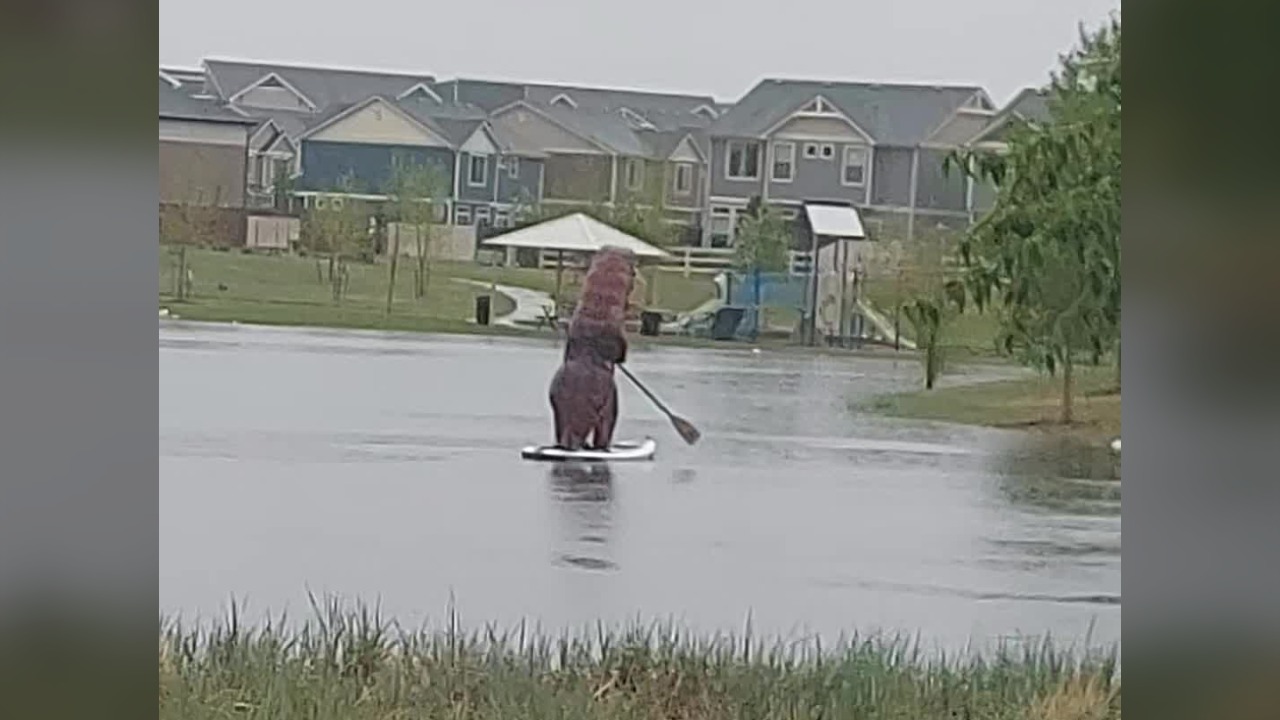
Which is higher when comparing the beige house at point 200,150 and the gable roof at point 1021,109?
the gable roof at point 1021,109

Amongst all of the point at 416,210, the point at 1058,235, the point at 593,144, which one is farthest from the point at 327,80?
the point at 1058,235

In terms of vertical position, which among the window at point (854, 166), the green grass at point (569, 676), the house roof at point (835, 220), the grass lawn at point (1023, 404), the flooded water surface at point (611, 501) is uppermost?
the window at point (854, 166)

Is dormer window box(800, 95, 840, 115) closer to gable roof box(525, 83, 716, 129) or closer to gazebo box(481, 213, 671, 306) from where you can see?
gable roof box(525, 83, 716, 129)

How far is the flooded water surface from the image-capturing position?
1.42 m

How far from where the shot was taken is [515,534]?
1.44 metres

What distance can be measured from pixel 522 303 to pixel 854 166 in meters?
0.35

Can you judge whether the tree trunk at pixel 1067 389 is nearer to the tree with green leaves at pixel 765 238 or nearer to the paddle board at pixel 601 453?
the tree with green leaves at pixel 765 238

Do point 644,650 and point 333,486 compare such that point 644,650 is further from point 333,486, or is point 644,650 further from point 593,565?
point 333,486

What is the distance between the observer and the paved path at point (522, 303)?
145 cm

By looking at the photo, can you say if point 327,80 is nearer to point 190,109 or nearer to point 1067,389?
point 190,109

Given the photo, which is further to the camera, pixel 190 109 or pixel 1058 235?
pixel 1058 235

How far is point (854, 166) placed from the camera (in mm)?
1461

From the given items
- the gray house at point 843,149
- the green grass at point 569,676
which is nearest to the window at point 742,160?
the gray house at point 843,149
